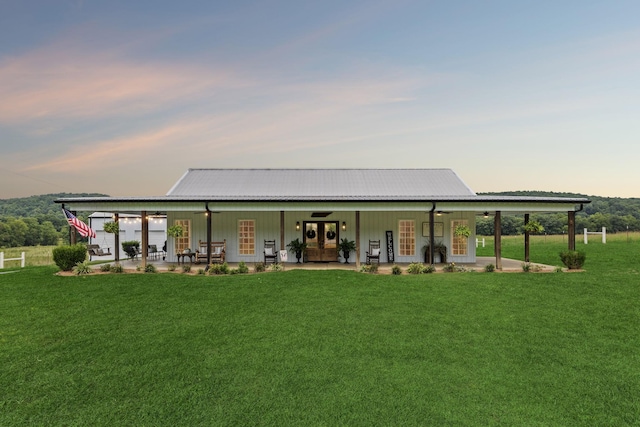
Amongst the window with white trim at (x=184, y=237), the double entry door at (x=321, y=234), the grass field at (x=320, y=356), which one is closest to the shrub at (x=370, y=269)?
the grass field at (x=320, y=356)

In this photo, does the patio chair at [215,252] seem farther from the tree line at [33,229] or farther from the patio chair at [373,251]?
the tree line at [33,229]

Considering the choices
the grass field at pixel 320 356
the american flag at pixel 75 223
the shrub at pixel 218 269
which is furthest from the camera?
the american flag at pixel 75 223

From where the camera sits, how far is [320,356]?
468 centimetres

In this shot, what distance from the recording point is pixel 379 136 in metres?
21.8

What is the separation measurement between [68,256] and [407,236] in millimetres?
12760

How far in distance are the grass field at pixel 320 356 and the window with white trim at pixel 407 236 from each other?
5.86m

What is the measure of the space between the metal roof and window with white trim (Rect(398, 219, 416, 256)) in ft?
4.78

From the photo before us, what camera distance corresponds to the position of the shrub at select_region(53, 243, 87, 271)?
11164mm

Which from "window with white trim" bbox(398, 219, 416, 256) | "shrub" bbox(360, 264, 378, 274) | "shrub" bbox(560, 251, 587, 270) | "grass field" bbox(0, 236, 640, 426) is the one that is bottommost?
"grass field" bbox(0, 236, 640, 426)

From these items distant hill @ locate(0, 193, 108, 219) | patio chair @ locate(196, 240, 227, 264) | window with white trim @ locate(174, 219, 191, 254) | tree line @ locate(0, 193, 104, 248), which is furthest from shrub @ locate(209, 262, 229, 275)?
distant hill @ locate(0, 193, 108, 219)

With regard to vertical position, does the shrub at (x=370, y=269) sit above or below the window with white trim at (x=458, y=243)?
below

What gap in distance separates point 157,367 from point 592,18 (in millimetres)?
19857

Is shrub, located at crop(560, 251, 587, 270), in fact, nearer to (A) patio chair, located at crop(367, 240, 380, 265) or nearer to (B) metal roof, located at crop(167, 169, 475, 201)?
(B) metal roof, located at crop(167, 169, 475, 201)

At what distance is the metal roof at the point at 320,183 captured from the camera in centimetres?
1562
